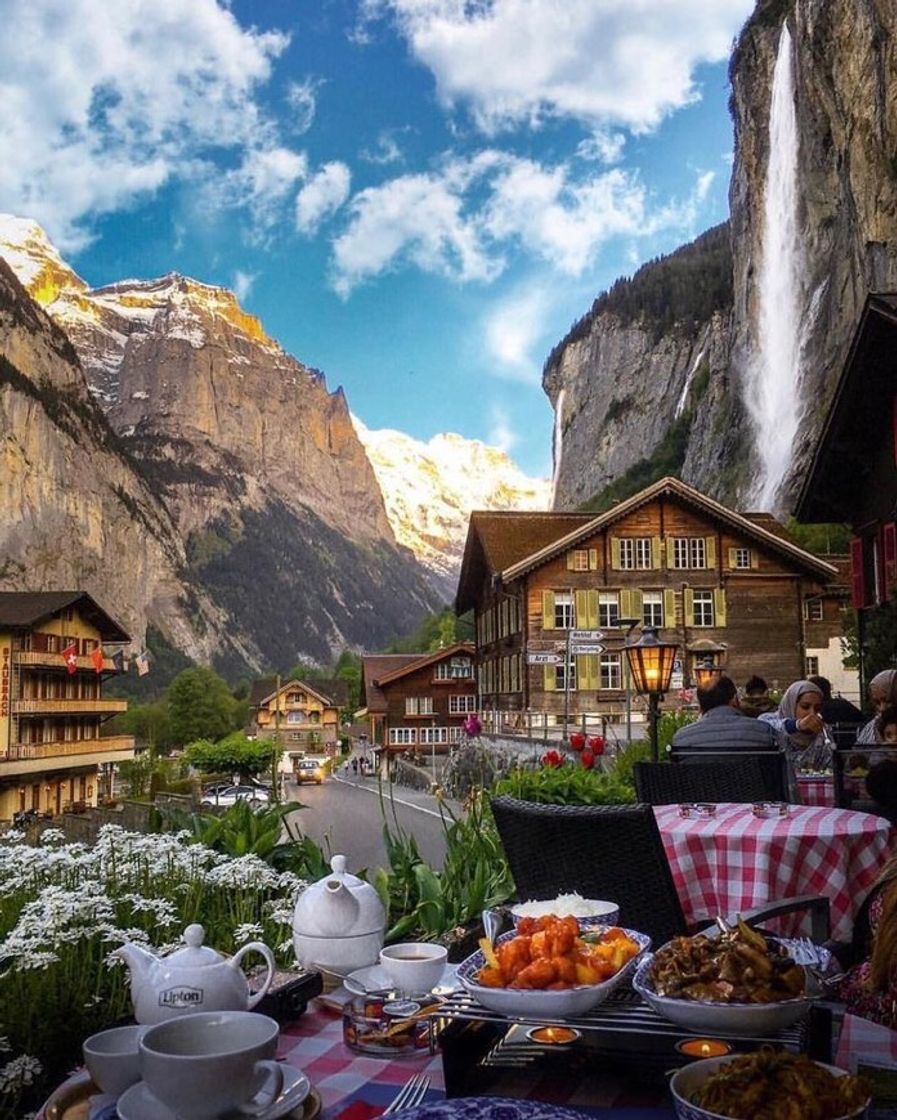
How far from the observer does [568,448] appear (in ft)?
374

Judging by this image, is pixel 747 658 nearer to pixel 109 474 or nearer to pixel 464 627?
pixel 464 627

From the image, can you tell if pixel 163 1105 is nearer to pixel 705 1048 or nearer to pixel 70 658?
pixel 705 1048

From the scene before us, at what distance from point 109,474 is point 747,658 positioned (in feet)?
386

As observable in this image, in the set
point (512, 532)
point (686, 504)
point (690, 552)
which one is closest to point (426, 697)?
point (512, 532)

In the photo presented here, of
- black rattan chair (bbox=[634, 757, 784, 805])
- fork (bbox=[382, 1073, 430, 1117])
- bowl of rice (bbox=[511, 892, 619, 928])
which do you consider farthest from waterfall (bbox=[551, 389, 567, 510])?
fork (bbox=[382, 1073, 430, 1117])

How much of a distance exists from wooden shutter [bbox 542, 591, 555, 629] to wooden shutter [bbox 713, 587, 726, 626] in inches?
216

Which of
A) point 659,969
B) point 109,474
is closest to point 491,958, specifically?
point 659,969

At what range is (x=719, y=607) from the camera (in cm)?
3597

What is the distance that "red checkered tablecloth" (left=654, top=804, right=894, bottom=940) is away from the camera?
4.92 meters

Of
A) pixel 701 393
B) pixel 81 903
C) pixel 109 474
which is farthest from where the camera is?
pixel 109 474

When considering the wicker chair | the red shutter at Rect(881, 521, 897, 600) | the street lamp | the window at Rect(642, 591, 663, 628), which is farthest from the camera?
the window at Rect(642, 591, 663, 628)

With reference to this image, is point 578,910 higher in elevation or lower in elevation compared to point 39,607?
lower

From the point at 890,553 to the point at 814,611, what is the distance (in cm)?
2148

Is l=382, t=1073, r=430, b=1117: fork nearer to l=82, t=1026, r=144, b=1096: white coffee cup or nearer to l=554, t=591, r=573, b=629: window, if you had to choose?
l=82, t=1026, r=144, b=1096: white coffee cup
